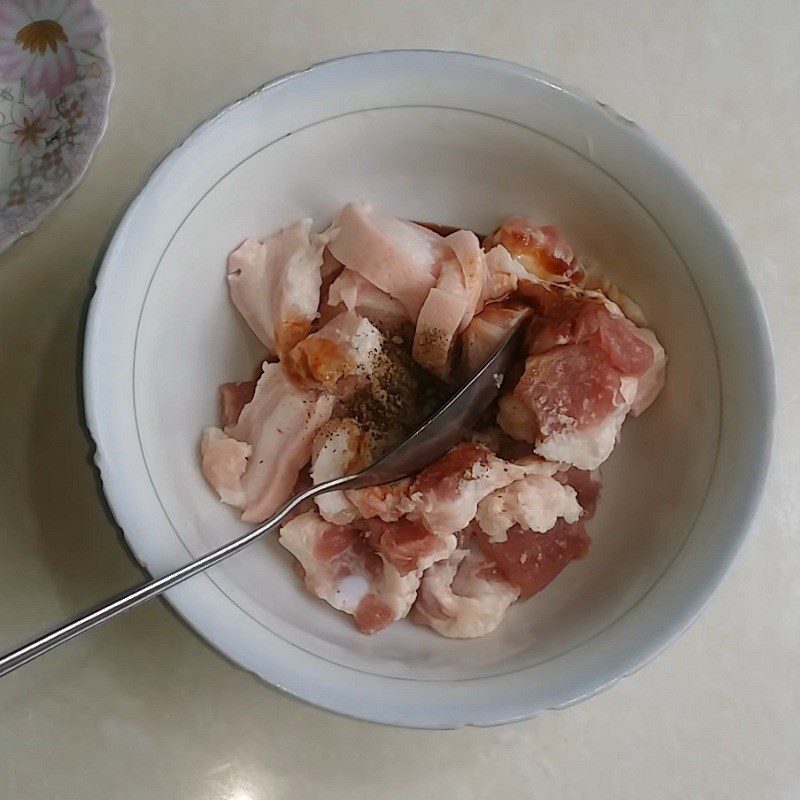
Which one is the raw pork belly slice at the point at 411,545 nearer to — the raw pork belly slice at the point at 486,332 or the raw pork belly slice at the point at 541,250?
the raw pork belly slice at the point at 486,332

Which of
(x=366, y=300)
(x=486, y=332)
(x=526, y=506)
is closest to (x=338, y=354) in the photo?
(x=366, y=300)

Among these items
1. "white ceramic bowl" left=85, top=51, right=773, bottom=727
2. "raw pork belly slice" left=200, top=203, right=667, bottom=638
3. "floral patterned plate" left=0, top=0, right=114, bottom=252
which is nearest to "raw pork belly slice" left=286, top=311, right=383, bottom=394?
"raw pork belly slice" left=200, top=203, right=667, bottom=638

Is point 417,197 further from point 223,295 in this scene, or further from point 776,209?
point 776,209

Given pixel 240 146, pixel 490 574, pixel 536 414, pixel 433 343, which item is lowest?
pixel 490 574

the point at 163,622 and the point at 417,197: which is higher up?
the point at 417,197

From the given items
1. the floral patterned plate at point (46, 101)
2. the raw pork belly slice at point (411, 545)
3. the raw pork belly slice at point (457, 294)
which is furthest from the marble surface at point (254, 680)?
the raw pork belly slice at point (457, 294)

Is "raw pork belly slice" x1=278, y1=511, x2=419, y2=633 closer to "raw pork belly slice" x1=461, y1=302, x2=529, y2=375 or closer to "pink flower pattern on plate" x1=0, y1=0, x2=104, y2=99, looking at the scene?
"raw pork belly slice" x1=461, y1=302, x2=529, y2=375

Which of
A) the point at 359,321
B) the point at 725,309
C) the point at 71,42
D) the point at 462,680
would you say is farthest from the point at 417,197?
the point at 462,680

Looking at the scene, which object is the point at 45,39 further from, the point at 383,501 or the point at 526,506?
the point at 526,506
